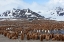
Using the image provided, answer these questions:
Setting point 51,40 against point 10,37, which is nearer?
point 51,40

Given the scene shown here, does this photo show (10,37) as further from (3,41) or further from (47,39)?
(47,39)

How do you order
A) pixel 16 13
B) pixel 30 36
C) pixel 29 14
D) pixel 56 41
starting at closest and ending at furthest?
pixel 56 41 < pixel 30 36 < pixel 29 14 < pixel 16 13

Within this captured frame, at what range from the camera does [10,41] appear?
2748cm

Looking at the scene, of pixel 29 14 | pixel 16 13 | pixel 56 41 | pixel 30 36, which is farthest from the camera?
pixel 16 13

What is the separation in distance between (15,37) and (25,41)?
2792 millimetres

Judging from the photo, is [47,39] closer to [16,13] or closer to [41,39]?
[41,39]

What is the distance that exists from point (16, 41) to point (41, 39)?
317 centimetres

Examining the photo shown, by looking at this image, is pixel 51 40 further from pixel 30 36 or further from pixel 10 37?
pixel 10 37

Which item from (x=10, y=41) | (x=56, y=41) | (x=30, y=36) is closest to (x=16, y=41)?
(x=10, y=41)

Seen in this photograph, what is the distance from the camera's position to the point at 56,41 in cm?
2702

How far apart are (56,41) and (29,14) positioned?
11015 centimetres

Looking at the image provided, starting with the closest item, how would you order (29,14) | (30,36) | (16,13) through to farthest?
(30,36) < (29,14) < (16,13)

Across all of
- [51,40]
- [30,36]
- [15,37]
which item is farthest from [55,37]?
[15,37]

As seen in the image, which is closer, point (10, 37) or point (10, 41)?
point (10, 41)
